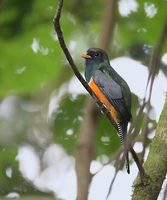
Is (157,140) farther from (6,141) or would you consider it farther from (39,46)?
(6,141)

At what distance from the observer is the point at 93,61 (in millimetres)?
4973

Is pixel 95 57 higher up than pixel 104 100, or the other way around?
pixel 95 57

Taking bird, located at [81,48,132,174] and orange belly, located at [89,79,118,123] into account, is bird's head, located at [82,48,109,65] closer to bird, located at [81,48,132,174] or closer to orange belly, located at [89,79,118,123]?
bird, located at [81,48,132,174]

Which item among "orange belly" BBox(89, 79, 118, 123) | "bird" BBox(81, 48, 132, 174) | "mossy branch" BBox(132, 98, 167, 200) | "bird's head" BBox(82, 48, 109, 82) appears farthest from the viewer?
"bird's head" BBox(82, 48, 109, 82)

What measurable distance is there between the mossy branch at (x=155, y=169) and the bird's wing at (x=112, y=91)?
2.01ft

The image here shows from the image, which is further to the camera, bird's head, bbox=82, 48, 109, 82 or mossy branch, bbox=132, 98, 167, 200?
bird's head, bbox=82, 48, 109, 82

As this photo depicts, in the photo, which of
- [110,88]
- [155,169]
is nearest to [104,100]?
[110,88]

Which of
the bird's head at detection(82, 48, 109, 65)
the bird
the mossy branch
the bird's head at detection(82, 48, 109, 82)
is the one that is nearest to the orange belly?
the bird

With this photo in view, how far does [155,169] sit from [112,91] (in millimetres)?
1124

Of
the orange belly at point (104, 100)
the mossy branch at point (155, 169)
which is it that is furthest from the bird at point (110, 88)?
the mossy branch at point (155, 169)

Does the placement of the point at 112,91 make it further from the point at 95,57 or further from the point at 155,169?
the point at 155,169

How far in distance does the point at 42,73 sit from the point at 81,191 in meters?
2.86

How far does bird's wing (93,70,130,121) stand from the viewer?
161 inches

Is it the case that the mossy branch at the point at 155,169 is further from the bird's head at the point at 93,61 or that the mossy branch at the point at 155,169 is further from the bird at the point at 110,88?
the bird's head at the point at 93,61
